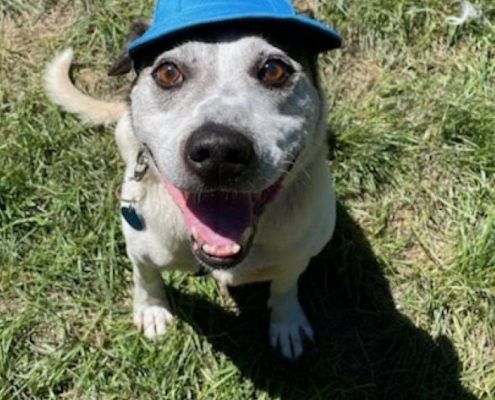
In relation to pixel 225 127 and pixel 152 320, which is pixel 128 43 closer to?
pixel 225 127

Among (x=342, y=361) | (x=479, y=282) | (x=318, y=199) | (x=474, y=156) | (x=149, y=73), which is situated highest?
(x=149, y=73)

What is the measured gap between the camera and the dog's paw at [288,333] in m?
4.50

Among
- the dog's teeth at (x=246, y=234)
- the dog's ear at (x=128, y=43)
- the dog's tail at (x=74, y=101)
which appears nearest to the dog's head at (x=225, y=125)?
the dog's teeth at (x=246, y=234)

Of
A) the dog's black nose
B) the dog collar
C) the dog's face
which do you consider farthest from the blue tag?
the dog's black nose

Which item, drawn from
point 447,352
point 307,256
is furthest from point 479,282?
point 307,256

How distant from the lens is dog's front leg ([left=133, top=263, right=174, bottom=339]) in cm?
439

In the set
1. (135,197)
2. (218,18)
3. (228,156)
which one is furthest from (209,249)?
(218,18)

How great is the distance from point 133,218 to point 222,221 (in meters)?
0.59

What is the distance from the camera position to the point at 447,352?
4578mm

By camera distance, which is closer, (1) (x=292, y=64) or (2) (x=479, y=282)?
(1) (x=292, y=64)

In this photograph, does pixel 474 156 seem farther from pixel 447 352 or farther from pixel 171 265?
pixel 171 265

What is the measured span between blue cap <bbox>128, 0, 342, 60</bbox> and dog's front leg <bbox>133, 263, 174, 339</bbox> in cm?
142

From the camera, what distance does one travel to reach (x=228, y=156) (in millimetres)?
2977

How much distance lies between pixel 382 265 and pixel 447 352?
0.54 m
